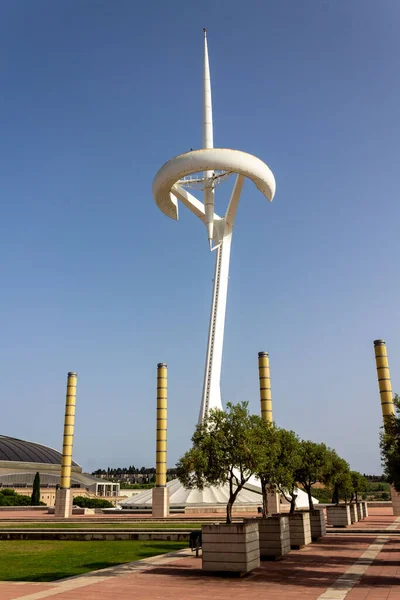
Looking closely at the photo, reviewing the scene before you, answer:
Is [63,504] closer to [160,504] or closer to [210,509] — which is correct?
[160,504]

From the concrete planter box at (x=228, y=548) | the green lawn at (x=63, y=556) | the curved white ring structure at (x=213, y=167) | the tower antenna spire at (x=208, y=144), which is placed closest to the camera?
the concrete planter box at (x=228, y=548)

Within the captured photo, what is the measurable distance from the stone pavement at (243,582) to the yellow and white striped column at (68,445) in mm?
30516

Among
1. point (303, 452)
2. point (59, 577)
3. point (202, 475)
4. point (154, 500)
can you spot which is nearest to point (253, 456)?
point (202, 475)

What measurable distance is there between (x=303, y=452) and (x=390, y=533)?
5917 mm


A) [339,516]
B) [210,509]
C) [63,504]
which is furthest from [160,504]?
[339,516]

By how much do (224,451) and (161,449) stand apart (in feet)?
96.7

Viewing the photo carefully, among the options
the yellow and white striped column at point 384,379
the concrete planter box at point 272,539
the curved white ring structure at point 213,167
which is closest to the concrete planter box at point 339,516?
the concrete planter box at point 272,539

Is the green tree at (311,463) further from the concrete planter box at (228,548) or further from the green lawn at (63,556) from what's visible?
the concrete planter box at (228,548)

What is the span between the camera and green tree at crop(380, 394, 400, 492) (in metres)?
16.7

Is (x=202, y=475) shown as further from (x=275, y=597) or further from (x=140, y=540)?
(x=140, y=540)

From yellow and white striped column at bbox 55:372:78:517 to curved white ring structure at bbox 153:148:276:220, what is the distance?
2028cm

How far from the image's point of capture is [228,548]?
14.0 metres

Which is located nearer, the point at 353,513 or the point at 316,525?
the point at 316,525

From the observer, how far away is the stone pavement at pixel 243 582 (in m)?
11.5
